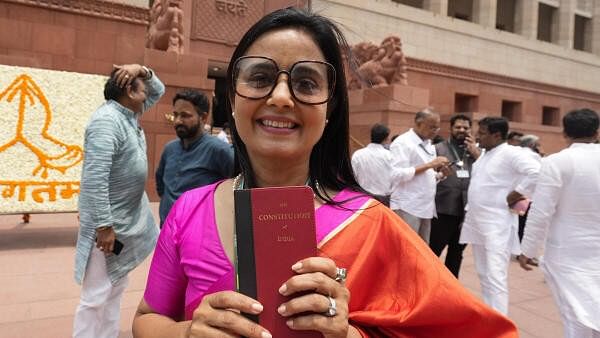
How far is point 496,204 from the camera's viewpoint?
→ 3781 millimetres

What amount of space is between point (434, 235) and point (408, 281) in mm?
3808

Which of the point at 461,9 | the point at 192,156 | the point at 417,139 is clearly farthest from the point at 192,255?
the point at 461,9

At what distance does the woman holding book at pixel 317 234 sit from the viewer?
3.29 ft

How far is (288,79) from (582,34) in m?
35.9

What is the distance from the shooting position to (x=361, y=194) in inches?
47.3

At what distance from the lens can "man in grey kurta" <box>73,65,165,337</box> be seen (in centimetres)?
252

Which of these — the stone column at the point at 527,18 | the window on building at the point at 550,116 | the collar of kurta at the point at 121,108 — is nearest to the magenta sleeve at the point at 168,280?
the collar of kurta at the point at 121,108

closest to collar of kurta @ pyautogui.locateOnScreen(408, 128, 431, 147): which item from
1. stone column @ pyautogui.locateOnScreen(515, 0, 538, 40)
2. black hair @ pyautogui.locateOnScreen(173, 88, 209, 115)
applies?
black hair @ pyautogui.locateOnScreen(173, 88, 209, 115)

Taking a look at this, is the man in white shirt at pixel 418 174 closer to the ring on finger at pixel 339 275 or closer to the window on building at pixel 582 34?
the ring on finger at pixel 339 275

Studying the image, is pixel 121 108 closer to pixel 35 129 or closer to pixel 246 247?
pixel 246 247

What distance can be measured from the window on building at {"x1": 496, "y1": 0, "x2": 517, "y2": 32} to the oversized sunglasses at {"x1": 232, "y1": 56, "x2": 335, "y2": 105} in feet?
99.8

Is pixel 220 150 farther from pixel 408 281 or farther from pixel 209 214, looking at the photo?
pixel 408 281

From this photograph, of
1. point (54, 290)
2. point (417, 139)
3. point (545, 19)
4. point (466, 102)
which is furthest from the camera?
point (545, 19)

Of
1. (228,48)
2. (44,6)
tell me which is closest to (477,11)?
(228,48)
